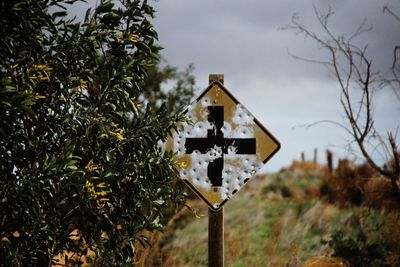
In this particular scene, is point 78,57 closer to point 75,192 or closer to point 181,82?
point 75,192

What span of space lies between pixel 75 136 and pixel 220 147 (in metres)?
1.53

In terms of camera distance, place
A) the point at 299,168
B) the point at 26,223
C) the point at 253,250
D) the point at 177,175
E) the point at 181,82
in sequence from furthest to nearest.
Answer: the point at 299,168 → the point at 181,82 → the point at 253,250 → the point at 177,175 → the point at 26,223

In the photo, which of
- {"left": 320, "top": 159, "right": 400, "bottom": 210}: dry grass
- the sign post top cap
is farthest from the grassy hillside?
the sign post top cap

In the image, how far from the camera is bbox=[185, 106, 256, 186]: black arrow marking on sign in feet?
21.2

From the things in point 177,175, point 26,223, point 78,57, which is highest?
point 78,57

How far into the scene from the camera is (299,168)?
35719 mm

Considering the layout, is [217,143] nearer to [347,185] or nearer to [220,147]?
[220,147]

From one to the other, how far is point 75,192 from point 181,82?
506 inches

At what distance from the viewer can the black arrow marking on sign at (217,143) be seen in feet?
21.2

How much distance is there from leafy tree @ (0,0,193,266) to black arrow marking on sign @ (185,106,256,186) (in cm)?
35

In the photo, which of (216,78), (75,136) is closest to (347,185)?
(216,78)

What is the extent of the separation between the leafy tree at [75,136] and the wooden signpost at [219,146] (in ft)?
0.74

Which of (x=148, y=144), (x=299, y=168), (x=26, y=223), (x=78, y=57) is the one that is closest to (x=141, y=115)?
(x=148, y=144)

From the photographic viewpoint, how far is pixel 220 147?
6547 millimetres
